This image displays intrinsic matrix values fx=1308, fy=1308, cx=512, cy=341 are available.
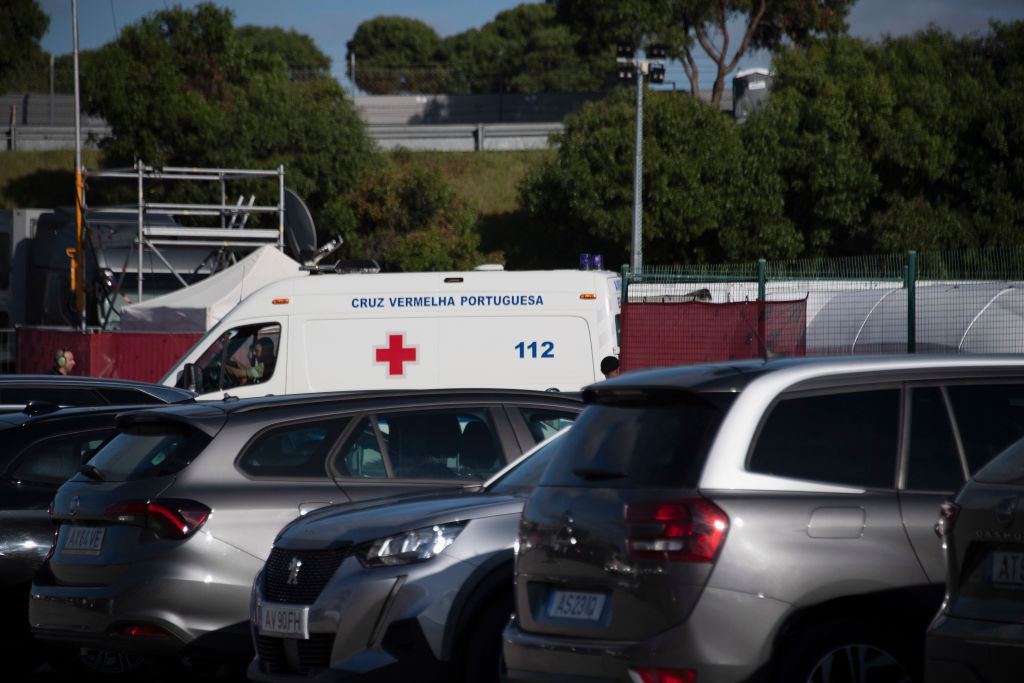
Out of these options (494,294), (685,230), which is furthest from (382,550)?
(685,230)

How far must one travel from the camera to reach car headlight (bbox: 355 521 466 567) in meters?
5.68

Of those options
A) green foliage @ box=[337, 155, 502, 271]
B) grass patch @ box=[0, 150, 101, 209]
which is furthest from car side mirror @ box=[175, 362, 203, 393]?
grass patch @ box=[0, 150, 101, 209]

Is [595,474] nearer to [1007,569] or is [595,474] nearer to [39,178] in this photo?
[1007,569]

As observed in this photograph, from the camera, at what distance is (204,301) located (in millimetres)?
21719

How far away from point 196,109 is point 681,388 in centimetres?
4479

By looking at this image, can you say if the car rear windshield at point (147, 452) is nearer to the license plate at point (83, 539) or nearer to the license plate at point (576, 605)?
the license plate at point (83, 539)

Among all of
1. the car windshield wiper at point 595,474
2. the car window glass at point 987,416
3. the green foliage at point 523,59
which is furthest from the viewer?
the green foliage at point 523,59

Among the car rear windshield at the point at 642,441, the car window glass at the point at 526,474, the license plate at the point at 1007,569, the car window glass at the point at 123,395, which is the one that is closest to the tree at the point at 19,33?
the car window glass at the point at 123,395

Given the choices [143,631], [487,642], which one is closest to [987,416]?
[487,642]

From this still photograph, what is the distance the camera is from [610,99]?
1923 inches

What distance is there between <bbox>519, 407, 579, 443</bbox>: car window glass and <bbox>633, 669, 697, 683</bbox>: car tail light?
118 inches

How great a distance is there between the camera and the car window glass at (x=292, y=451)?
6.89 m

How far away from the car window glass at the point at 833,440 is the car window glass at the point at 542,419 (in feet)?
9.06

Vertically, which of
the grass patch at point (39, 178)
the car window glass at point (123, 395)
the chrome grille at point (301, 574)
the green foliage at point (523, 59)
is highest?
the green foliage at point (523, 59)
